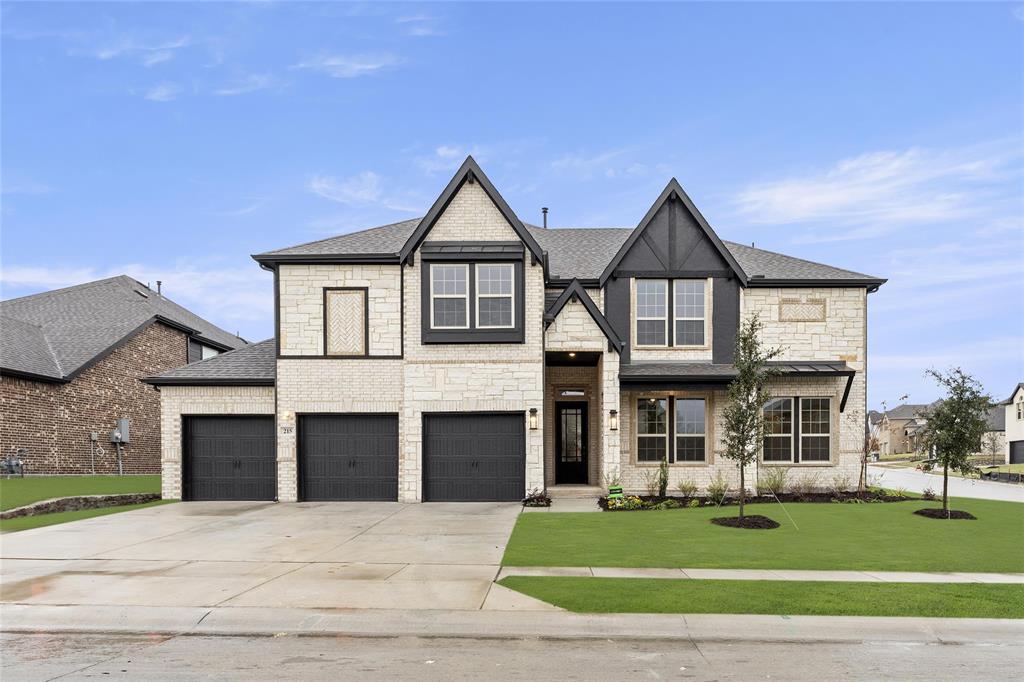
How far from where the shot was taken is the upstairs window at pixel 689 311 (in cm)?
2078

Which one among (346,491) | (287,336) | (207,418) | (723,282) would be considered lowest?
(346,491)

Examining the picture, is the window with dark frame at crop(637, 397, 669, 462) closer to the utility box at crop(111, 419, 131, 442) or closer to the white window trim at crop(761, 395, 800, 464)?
the white window trim at crop(761, 395, 800, 464)

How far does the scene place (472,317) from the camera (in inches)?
751

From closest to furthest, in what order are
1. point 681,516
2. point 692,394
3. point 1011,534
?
point 1011,534
point 681,516
point 692,394

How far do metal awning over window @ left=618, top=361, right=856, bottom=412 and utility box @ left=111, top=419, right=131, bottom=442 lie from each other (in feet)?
→ 70.0

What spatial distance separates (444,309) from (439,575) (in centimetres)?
1041

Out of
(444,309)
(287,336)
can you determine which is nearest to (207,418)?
(287,336)

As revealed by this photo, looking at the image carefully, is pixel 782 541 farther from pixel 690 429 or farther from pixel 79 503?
pixel 79 503

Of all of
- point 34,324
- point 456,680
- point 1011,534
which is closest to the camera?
point 456,680

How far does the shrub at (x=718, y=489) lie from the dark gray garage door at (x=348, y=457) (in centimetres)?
924

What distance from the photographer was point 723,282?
20.6 m

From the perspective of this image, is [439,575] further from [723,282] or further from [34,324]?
[34,324]

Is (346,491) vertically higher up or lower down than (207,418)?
lower down

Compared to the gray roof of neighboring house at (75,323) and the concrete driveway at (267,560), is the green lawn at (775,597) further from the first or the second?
the gray roof of neighboring house at (75,323)
